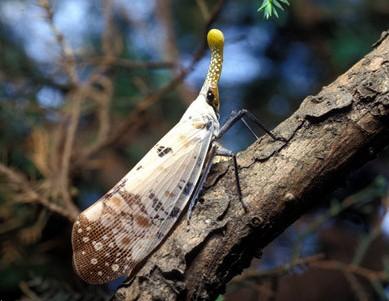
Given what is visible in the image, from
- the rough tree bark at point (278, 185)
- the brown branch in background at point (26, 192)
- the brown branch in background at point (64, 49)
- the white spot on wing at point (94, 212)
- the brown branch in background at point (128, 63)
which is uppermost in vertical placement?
the brown branch in background at point (64, 49)

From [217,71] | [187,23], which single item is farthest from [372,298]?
[187,23]

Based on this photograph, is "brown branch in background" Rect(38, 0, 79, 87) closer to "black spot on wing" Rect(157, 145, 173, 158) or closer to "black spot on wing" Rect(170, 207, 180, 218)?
"black spot on wing" Rect(157, 145, 173, 158)

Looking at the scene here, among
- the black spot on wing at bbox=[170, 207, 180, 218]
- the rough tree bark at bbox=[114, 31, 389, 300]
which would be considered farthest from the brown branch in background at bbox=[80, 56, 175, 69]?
the rough tree bark at bbox=[114, 31, 389, 300]

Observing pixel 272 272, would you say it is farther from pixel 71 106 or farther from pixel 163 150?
pixel 71 106

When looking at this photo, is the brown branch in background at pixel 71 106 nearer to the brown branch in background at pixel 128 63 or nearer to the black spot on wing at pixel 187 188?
the brown branch in background at pixel 128 63

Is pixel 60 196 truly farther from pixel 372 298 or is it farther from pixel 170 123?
pixel 372 298

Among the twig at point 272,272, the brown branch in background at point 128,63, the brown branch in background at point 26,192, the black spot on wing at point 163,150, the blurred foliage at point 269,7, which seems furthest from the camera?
the brown branch in background at point 128,63

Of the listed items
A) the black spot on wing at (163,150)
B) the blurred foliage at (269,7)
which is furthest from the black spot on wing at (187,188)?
the blurred foliage at (269,7)
